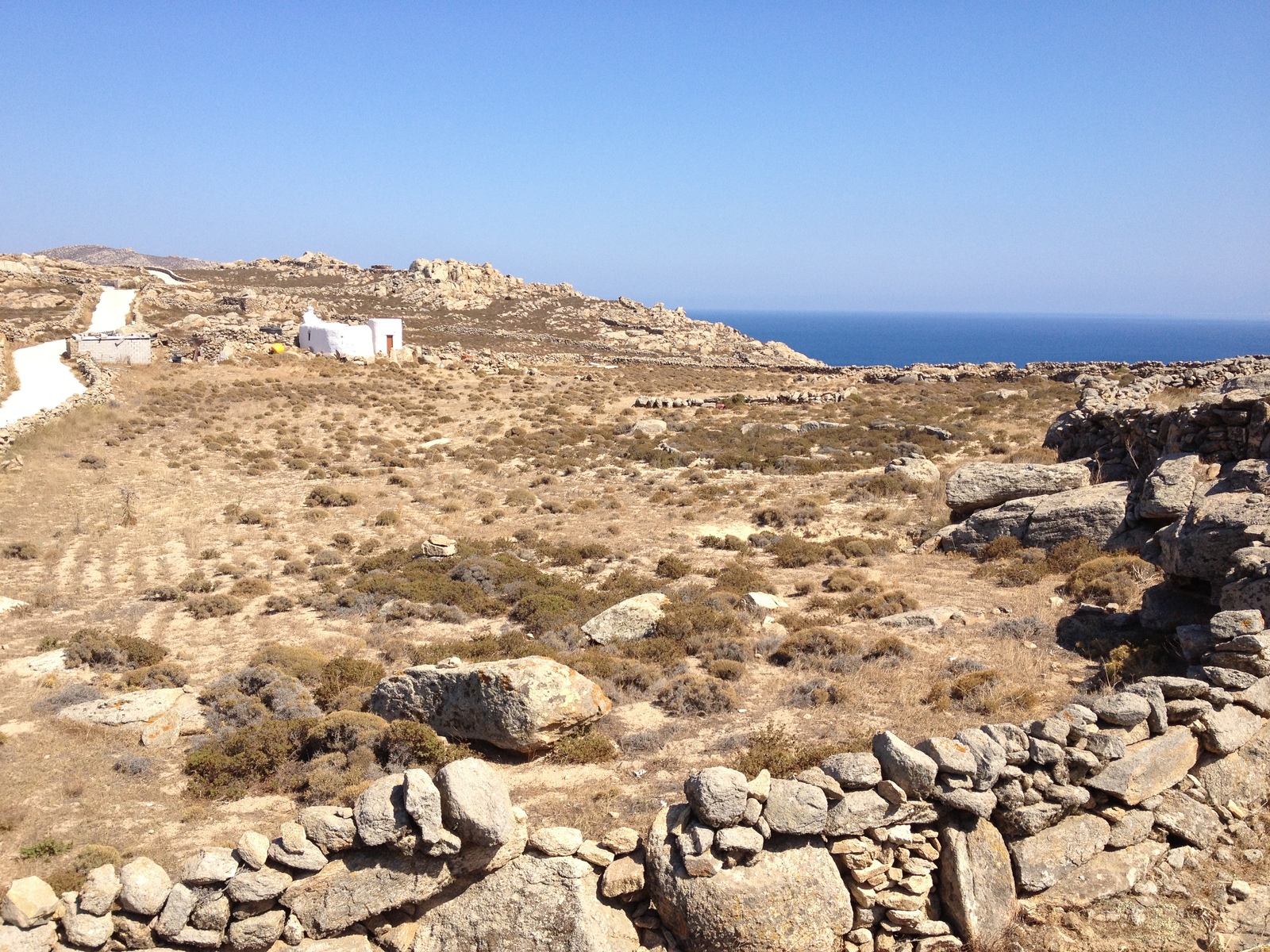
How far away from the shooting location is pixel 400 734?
28.2ft

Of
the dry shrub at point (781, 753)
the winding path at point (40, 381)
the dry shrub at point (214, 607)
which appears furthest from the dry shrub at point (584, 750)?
the winding path at point (40, 381)

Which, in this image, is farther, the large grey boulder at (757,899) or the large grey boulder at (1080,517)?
the large grey boulder at (1080,517)

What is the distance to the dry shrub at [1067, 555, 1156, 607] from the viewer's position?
1181cm

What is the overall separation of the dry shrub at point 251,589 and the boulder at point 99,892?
9680 millimetres

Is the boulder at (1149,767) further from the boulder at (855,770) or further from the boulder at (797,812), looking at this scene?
the boulder at (797,812)

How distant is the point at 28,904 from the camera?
547 cm

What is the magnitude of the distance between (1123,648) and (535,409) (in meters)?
31.2

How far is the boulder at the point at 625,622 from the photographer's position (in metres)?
12.1

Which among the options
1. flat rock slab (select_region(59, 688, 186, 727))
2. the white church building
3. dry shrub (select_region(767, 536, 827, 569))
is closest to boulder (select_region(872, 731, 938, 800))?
flat rock slab (select_region(59, 688, 186, 727))

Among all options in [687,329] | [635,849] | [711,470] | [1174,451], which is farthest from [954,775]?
[687,329]

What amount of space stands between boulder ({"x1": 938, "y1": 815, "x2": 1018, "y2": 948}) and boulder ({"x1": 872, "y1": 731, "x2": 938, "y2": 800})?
518mm

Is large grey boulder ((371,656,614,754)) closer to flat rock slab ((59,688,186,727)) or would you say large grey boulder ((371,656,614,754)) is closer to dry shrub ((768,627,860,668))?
flat rock slab ((59,688,186,727))

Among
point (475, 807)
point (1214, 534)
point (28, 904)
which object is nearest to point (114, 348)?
point (28, 904)

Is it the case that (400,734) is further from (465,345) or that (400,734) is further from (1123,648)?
(465,345)
